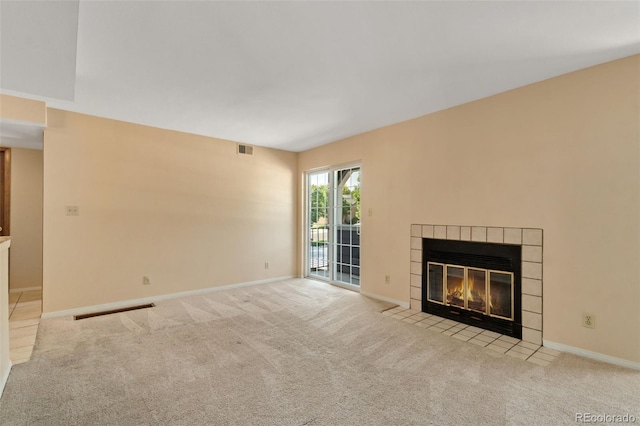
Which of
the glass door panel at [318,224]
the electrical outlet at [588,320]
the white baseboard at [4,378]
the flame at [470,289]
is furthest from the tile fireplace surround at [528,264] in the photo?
the white baseboard at [4,378]

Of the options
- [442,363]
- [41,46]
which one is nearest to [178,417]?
[442,363]

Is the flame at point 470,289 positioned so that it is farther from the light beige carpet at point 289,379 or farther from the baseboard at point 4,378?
the baseboard at point 4,378

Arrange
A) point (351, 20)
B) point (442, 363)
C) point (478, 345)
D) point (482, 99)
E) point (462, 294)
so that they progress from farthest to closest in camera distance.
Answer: point (462, 294) < point (482, 99) < point (478, 345) < point (442, 363) < point (351, 20)

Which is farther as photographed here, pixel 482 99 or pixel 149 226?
pixel 149 226

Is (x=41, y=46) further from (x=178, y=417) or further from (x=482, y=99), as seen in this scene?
(x=482, y=99)

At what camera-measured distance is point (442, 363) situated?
251 centimetres

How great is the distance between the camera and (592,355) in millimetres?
2578

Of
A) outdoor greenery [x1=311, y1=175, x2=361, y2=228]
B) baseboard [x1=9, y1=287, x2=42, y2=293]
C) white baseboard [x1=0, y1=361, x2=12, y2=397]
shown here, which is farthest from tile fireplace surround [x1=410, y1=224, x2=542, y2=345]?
baseboard [x1=9, y1=287, x2=42, y2=293]

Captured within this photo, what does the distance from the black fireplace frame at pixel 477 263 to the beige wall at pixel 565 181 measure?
0.25m

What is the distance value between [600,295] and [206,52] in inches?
151

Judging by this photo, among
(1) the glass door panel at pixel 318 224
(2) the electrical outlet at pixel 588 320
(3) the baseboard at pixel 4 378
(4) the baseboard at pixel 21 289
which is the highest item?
(1) the glass door panel at pixel 318 224

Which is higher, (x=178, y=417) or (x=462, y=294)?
(x=462, y=294)

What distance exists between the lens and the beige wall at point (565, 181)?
2447mm

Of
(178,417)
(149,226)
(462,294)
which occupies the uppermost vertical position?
(149,226)
